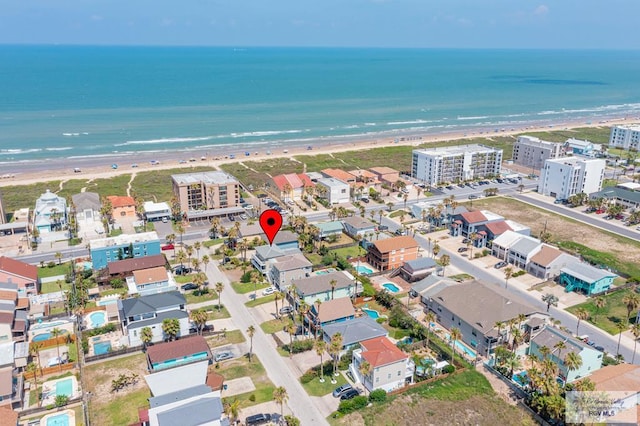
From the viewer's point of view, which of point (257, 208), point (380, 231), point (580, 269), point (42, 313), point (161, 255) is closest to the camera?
point (42, 313)

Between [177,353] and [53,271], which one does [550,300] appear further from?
[53,271]

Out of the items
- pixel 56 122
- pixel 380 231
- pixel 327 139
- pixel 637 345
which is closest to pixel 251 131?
pixel 327 139

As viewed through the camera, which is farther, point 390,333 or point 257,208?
point 257,208

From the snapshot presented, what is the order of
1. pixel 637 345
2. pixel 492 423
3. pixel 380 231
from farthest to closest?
pixel 380 231 → pixel 637 345 → pixel 492 423

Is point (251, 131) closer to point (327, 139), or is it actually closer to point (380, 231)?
point (327, 139)

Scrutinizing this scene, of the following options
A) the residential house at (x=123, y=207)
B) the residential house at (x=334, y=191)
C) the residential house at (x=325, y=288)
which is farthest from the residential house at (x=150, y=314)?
the residential house at (x=334, y=191)

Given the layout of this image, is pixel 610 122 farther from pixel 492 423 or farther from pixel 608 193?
pixel 492 423

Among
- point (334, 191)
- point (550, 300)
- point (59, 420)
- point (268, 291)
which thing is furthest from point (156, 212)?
point (550, 300)

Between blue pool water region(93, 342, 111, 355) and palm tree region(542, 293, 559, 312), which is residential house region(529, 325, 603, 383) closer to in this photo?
palm tree region(542, 293, 559, 312)

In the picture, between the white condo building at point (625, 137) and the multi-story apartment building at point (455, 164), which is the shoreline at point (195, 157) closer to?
the white condo building at point (625, 137)
